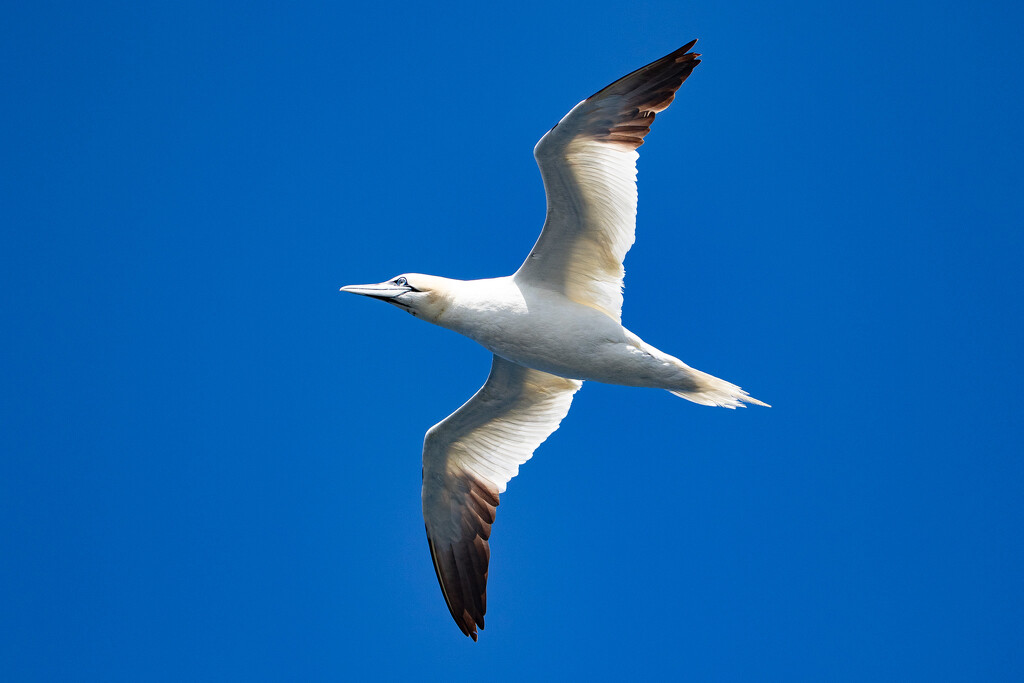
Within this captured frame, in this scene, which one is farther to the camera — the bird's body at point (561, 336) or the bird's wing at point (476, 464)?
the bird's wing at point (476, 464)

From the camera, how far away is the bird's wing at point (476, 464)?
412 inches

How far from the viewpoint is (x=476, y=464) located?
34.5 feet

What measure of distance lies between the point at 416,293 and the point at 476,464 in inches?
87.5

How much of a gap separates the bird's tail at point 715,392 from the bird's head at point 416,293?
2.25 metres

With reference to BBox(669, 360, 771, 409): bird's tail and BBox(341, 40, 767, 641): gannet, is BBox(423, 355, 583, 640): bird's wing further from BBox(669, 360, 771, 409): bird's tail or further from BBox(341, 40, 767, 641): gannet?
BBox(669, 360, 771, 409): bird's tail

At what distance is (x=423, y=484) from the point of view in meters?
10.7

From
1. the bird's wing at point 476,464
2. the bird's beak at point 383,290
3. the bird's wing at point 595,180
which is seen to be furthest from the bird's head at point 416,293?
the bird's wing at point 476,464

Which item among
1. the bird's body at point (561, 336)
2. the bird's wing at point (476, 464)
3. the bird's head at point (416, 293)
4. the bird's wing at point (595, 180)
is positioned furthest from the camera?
the bird's wing at point (476, 464)

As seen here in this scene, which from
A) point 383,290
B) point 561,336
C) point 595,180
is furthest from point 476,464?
point 595,180

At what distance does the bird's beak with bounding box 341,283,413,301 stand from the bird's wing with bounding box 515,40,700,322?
1067 mm

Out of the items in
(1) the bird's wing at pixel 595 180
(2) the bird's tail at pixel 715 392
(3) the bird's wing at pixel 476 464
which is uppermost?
(1) the bird's wing at pixel 595 180

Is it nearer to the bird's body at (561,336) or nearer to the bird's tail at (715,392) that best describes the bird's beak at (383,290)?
Result: the bird's body at (561,336)

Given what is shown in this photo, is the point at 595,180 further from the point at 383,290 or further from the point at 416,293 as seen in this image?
the point at 383,290

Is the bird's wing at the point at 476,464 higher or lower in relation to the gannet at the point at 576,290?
lower
